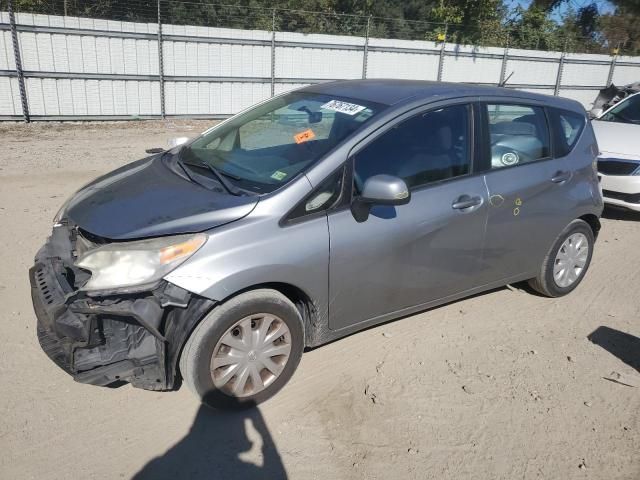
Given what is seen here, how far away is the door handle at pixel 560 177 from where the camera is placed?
4207 mm

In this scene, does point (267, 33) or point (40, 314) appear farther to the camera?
point (267, 33)

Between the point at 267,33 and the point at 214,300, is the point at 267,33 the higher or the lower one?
the higher one

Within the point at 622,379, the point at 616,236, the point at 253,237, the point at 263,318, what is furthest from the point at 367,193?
the point at 616,236

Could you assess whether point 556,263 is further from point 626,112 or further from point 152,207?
point 626,112

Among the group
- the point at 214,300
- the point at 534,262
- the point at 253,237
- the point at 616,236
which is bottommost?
the point at 616,236

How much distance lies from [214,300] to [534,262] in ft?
8.96

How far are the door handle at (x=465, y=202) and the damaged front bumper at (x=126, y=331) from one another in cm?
174

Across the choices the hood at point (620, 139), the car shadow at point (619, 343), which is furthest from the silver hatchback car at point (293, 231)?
the hood at point (620, 139)

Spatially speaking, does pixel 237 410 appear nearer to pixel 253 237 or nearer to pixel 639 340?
pixel 253 237

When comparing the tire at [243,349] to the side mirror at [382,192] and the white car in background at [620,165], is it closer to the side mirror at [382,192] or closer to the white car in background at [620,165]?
the side mirror at [382,192]

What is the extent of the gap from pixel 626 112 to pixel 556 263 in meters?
4.82

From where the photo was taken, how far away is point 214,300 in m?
2.79

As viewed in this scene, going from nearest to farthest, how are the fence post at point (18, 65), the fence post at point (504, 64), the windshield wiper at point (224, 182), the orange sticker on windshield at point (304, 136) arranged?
the windshield wiper at point (224, 182) < the orange sticker on windshield at point (304, 136) < the fence post at point (18, 65) < the fence post at point (504, 64)

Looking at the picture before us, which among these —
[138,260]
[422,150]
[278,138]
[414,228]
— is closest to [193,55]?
Answer: [278,138]
